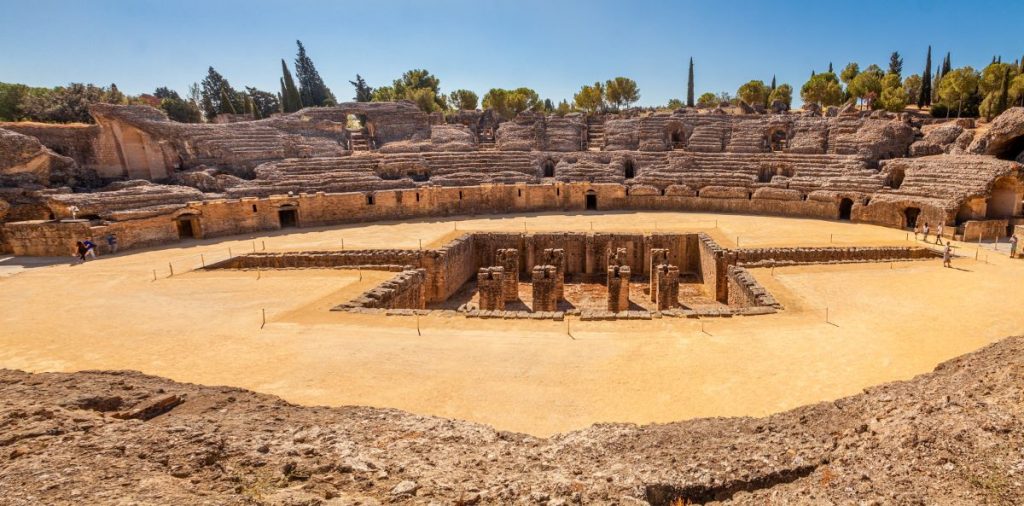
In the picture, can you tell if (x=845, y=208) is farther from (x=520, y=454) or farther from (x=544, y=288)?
(x=520, y=454)

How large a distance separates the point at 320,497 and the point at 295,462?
1.96ft

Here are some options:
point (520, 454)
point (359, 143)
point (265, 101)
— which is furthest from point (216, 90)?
point (520, 454)

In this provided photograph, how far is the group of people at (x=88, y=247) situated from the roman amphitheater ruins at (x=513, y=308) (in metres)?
0.42

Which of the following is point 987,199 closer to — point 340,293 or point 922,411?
A: point 922,411

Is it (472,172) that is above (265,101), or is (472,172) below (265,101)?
below

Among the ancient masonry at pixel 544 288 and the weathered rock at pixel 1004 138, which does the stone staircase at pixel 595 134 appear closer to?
the weathered rock at pixel 1004 138

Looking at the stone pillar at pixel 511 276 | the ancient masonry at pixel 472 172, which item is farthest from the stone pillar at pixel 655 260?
the ancient masonry at pixel 472 172

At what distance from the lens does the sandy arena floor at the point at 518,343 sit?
266 inches

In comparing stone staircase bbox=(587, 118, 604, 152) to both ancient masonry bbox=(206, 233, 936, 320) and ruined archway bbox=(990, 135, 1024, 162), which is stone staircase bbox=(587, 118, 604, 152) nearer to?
ancient masonry bbox=(206, 233, 936, 320)

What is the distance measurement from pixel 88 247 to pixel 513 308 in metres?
15.4

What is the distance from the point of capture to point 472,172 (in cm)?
2798

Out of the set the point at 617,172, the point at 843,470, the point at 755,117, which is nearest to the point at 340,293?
the point at 843,470

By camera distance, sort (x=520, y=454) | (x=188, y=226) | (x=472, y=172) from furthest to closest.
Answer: (x=472, y=172)
(x=188, y=226)
(x=520, y=454)

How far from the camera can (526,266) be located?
1969 centimetres
